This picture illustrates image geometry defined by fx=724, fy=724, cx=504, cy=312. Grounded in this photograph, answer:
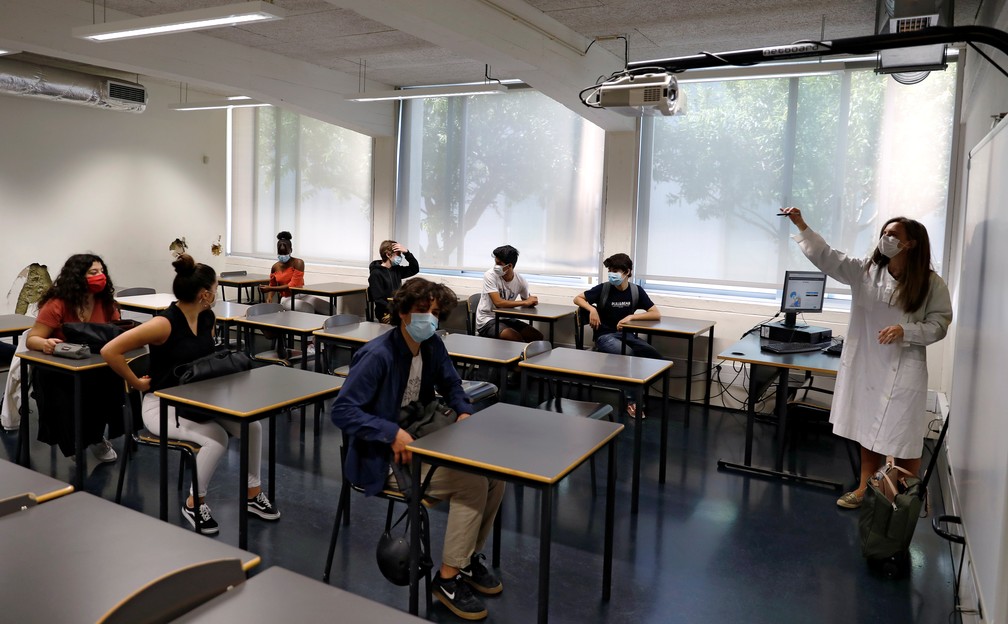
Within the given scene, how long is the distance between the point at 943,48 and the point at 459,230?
477cm

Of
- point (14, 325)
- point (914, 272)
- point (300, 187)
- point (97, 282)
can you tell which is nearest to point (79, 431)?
point (97, 282)

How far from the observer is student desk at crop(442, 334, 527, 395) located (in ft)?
13.5

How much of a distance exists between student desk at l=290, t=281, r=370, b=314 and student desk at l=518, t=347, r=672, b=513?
11.8ft

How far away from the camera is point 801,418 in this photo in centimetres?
548

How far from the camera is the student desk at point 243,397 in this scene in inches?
113

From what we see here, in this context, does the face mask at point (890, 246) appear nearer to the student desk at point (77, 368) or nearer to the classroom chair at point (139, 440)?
the classroom chair at point (139, 440)

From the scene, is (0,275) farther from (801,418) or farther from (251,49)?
(801,418)

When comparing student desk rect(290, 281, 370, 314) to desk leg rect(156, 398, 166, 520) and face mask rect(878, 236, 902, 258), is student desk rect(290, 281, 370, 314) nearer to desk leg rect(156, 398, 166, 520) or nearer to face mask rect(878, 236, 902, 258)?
desk leg rect(156, 398, 166, 520)

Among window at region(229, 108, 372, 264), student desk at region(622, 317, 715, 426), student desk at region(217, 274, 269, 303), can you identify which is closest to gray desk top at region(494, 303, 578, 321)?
student desk at region(622, 317, 715, 426)

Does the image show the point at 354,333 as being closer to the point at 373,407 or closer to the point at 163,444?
the point at 163,444

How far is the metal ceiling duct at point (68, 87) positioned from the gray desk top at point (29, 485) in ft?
19.7

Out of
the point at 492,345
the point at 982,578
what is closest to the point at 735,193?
the point at 492,345

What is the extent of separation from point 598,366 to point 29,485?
2707mm

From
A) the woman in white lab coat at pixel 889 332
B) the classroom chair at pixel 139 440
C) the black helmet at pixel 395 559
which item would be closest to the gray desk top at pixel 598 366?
the woman in white lab coat at pixel 889 332
